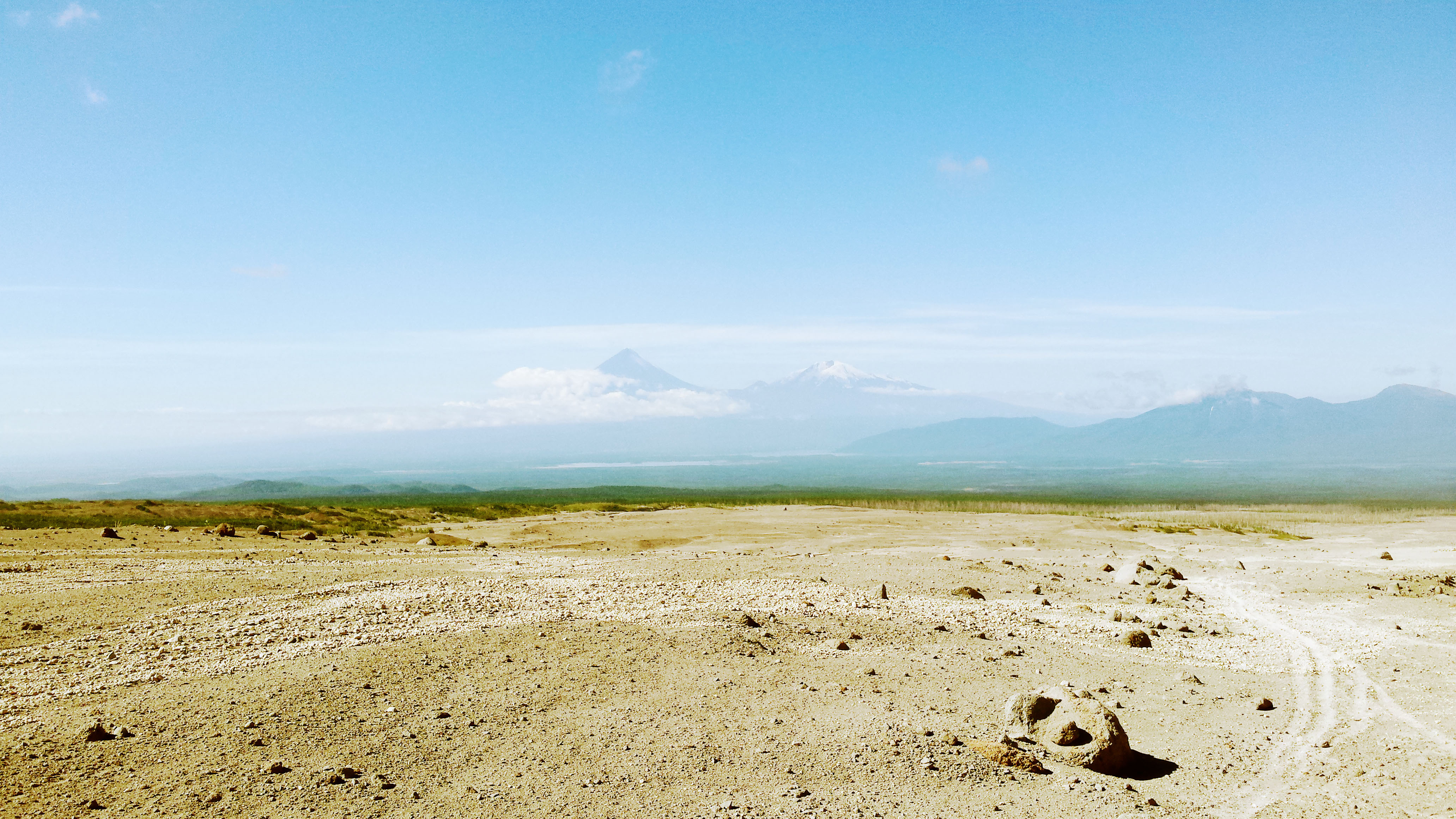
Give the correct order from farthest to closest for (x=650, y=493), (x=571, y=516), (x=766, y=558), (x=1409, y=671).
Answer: (x=650, y=493) < (x=571, y=516) < (x=766, y=558) < (x=1409, y=671)

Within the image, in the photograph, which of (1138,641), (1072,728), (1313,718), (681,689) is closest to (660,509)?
(1138,641)

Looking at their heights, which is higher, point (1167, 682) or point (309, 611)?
point (309, 611)

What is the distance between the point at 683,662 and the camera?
1120 centimetres

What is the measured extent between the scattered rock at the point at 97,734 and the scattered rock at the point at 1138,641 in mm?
14056

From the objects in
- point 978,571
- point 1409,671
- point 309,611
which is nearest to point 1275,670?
point 1409,671

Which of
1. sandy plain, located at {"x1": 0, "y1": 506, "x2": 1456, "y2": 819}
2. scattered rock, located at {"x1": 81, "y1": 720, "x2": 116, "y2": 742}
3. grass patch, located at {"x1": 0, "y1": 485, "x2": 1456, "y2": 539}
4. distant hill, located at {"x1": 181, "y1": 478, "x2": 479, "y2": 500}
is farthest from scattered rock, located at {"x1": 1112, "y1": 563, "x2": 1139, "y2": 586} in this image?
distant hill, located at {"x1": 181, "y1": 478, "x2": 479, "y2": 500}

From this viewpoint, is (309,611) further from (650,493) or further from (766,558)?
(650,493)

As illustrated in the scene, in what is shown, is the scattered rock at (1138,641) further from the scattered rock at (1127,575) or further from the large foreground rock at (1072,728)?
the scattered rock at (1127,575)

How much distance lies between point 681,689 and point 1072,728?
15.1 ft

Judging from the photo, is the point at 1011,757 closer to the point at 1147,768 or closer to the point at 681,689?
the point at 1147,768

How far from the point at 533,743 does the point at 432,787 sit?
4.18 feet

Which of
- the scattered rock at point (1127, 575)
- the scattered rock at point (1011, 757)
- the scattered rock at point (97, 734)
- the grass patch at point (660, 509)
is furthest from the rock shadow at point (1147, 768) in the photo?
the grass patch at point (660, 509)

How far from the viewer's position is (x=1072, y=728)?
28.0 feet

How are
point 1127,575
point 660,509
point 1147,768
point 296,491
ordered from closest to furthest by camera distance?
point 1147,768 → point 1127,575 → point 660,509 → point 296,491
